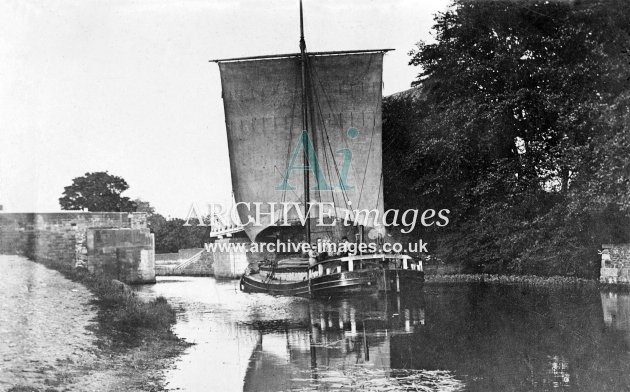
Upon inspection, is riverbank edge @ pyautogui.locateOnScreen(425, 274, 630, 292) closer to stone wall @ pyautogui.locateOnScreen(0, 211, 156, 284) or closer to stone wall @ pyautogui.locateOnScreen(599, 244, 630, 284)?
stone wall @ pyautogui.locateOnScreen(599, 244, 630, 284)

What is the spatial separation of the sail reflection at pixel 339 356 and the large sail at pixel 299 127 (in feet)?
28.4

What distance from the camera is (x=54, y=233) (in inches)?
1171

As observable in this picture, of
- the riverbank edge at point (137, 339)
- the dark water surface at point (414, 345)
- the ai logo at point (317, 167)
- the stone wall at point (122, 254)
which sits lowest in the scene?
the dark water surface at point (414, 345)

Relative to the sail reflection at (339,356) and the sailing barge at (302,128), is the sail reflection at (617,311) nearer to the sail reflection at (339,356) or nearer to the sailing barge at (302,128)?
the sail reflection at (339,356)

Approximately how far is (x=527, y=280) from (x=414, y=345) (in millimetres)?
13623

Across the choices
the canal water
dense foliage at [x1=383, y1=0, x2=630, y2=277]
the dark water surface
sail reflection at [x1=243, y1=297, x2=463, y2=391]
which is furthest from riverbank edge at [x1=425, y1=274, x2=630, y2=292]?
the canal water

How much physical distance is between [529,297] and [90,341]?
42.6 ft

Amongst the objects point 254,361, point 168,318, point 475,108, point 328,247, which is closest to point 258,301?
point 328,247

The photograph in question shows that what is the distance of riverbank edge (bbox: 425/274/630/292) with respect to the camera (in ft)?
67.1

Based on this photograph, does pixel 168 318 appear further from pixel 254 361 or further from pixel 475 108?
pixel 475 108

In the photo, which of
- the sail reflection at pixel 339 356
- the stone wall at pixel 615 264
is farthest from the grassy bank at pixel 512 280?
the sail reflection at pixel 339 356

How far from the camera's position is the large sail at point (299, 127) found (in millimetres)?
26047

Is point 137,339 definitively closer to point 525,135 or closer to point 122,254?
point 525,135

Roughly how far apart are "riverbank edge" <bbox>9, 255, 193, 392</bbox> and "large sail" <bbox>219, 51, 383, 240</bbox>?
1108cm
